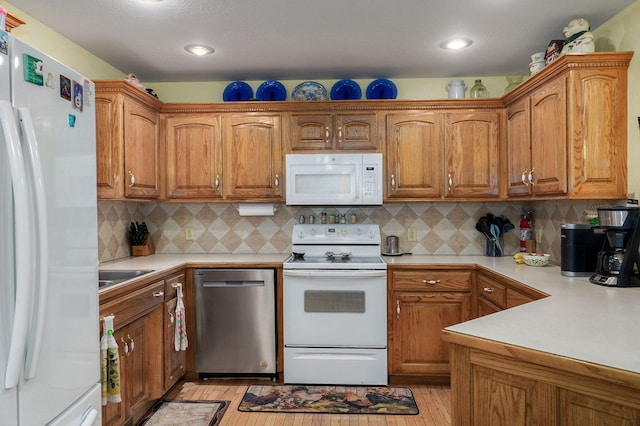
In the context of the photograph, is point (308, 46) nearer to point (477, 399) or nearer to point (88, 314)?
point (88, 314)

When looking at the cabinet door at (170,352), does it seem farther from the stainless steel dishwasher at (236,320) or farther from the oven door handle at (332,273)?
the oven door handle at (332,273)

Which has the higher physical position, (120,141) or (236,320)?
(120,141)

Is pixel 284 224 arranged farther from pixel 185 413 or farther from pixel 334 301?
pixel 185 413

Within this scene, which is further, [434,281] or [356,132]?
[356,132]

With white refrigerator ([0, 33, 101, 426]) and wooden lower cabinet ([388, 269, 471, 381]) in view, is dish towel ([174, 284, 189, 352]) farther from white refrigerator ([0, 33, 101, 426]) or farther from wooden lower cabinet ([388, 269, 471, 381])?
wooden lower cabinet ([388, 269, 471, 381])

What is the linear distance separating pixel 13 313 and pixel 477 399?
1351mm

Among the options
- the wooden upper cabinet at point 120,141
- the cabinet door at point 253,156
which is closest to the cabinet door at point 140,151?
the wooden upper cabinet at point 120,141

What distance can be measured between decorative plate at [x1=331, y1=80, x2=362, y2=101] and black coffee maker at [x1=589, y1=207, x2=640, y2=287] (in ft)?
6.46

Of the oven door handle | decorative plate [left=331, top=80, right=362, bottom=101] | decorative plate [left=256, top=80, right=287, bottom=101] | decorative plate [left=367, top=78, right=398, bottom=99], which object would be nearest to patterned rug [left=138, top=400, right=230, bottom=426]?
the oven door handle

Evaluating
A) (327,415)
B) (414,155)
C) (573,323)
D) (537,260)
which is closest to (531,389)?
(573,323)

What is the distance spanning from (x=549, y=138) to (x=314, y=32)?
5.08 ft

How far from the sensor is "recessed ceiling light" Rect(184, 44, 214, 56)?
272cm

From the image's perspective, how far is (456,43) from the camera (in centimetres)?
270

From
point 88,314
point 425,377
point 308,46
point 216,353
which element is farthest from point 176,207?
point 425,377
